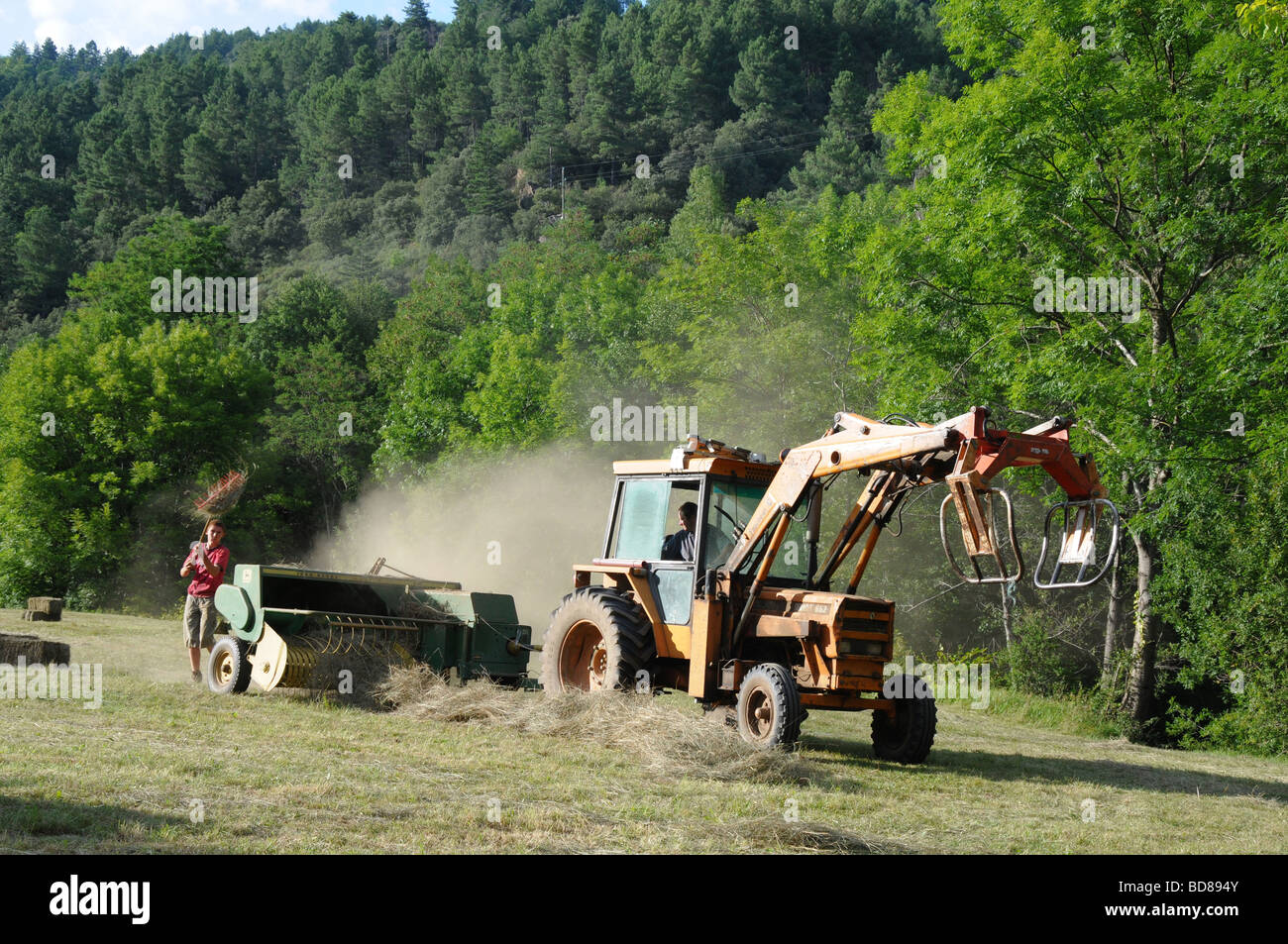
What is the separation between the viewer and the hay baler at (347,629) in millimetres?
11617

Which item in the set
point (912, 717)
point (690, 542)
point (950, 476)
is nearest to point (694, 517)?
point (690, 542)

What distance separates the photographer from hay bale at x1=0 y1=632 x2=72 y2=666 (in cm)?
1340

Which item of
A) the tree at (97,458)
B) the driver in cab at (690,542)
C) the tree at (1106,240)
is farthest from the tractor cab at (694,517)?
the tree at (97,458)

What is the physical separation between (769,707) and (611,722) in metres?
1.38

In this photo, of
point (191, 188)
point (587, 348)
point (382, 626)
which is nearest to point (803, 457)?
point (382, 626)

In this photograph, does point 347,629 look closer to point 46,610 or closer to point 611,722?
point 611,722

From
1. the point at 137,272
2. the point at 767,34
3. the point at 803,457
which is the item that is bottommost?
the point at 803,457

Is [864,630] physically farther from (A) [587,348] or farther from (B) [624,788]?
(A) [587,348]

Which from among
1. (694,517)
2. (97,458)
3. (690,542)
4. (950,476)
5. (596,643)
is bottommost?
(596,643)

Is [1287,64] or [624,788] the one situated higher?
[1287,64]

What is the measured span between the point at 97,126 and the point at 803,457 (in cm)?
11198

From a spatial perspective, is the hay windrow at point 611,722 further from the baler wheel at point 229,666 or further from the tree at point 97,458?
the tree at point 97,458

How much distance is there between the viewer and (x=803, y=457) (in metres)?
10.0

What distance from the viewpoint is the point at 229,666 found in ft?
40.3
